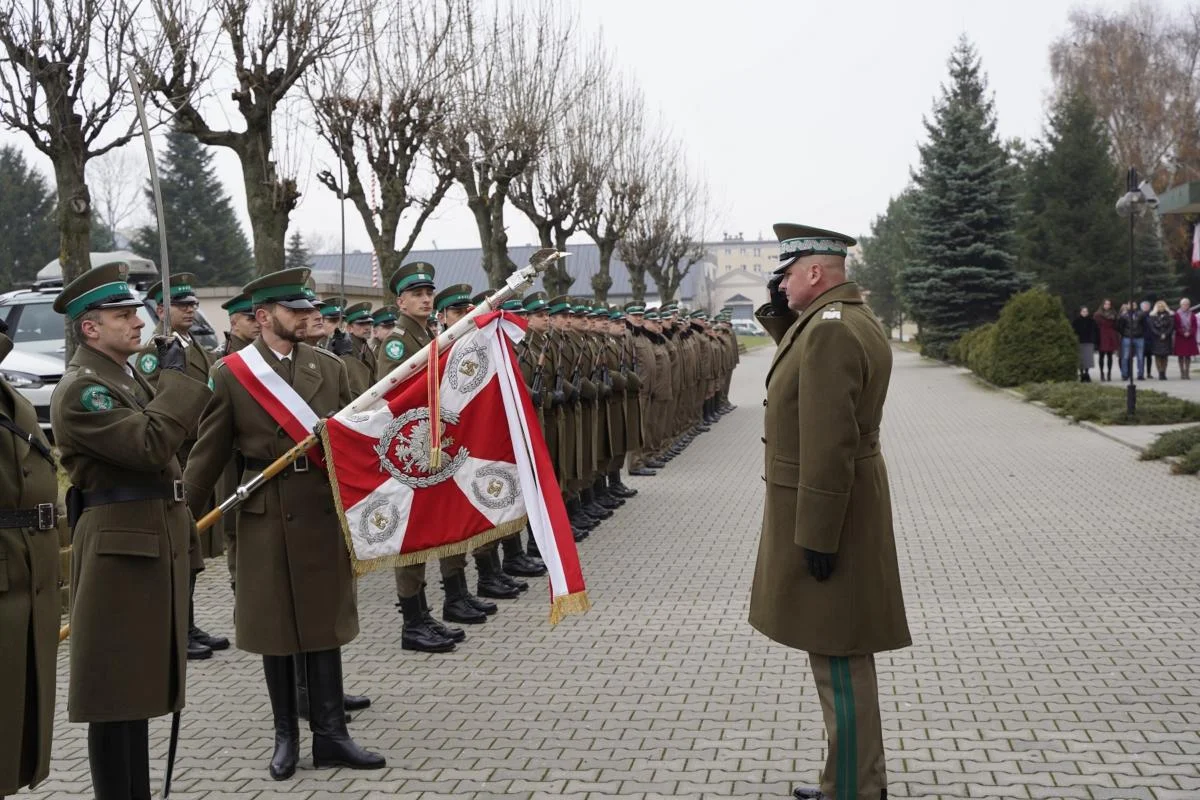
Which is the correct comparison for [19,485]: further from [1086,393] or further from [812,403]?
[1086,393]

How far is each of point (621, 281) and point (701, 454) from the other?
244 feet

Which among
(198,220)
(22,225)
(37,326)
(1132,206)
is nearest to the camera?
(37,326)

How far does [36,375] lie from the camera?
14711 mm

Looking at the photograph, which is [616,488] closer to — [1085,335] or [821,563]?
[821,563]

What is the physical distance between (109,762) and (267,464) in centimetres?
138

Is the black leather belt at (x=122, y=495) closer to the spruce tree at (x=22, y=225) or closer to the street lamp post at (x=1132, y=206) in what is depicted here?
the street lamp post at (x=1132, y=206)

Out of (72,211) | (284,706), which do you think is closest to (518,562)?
(284,706)

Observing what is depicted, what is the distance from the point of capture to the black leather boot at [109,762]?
4.30 metres

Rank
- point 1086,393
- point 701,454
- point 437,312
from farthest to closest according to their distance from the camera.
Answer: point 1086,393, point 701,454, point 437,312

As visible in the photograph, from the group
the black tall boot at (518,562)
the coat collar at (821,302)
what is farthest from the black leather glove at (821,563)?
the black tall boot at (518,562)

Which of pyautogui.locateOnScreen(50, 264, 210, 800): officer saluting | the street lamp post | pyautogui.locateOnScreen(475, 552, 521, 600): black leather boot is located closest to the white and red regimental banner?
pyautogui.locateOnScreen(50, 264, 210, 800): officer saluting

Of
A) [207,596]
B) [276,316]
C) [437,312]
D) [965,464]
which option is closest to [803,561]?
[276,316]

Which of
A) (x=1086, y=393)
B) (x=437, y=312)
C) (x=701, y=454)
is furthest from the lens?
(x=1086, y=393)

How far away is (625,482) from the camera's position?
48.3 feet
